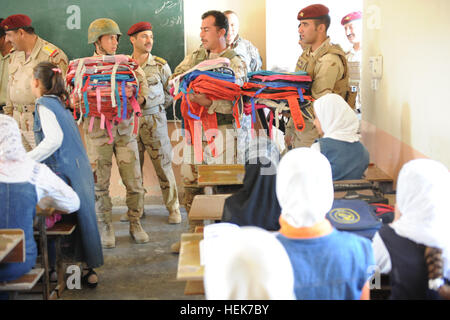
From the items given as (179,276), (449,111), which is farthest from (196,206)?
(449,111)

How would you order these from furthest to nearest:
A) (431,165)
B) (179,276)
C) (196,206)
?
(196,206) → (179,276) → (431,165)

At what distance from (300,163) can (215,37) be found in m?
2.69

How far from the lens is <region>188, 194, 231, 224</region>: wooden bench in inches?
118

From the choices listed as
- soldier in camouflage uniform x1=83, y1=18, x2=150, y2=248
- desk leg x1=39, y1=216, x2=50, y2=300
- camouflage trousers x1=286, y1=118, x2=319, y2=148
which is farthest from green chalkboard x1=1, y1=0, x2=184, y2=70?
desk leg x1=39, y1=216, x2=50, y2=300

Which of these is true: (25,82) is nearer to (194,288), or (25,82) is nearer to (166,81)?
(166,81)

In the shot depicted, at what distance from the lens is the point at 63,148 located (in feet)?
10.9

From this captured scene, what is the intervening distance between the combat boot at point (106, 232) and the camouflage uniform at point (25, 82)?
99 cm

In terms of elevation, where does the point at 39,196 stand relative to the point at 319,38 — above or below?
below

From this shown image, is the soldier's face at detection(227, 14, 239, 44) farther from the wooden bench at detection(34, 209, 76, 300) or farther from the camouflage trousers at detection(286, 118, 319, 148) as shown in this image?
the wooden bench at detection(34, 209, 76, 300)

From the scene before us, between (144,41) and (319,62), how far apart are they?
175cm

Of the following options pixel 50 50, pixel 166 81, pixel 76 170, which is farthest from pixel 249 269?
pixel 50 50

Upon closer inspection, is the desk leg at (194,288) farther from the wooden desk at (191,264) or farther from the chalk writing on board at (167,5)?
the chalk writing on board at (167,5)

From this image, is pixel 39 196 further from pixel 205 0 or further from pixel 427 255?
pixel 205 0

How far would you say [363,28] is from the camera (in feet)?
15.6
